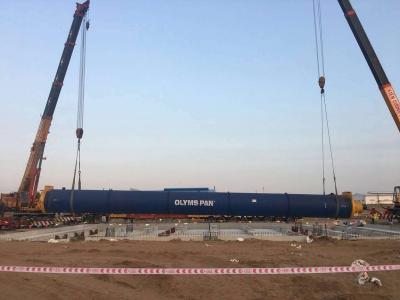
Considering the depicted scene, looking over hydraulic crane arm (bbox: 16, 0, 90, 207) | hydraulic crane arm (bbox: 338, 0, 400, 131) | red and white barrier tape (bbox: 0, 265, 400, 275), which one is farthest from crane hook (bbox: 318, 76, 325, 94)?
hydraulic crane arm (bbox: 16, 0, 90, 207)

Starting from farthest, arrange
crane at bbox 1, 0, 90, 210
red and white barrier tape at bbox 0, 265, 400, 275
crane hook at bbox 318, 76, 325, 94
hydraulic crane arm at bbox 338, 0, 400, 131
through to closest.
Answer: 1. crane at bbox 1, 0, 90, 210
2. hydraulic crane arm at bbox 338, 0, 400, 131
3. crane hook at bbox 318, 76, 325, 94
4. red and white barrier tape at bbox 0, 265, 400, 275

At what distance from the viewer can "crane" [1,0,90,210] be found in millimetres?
34344

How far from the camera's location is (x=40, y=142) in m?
34.4

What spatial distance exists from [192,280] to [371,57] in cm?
2044

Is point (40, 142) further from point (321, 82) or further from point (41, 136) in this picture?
point (321, 82)

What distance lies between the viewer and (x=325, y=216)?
69.9ft

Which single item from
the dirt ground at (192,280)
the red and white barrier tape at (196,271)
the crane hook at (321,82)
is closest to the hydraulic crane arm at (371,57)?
the crane hook at (321,82)

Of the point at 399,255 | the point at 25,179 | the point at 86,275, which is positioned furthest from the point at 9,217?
the point at 399,255

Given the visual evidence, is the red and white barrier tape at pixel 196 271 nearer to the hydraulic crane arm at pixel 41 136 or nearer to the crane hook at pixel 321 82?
the crane hook at pixel 321 82

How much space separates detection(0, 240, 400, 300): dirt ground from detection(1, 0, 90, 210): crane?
48.2 ft

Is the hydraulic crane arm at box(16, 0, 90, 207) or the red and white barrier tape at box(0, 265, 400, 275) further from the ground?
the hydraulic crane arm at box(16, 0, 90, 207)

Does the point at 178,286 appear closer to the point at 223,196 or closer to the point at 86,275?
the point at 86,275

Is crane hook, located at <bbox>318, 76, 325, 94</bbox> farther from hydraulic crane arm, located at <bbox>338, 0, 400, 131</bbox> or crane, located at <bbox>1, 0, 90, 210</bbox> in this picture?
crane, located at <bbox>1, 0, 90, 210</bbox>

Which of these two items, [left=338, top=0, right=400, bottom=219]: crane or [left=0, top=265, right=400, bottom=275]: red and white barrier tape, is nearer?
[left=0, top=265, right=400, bottom=275]: red and white barrier tape
